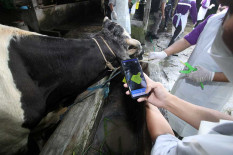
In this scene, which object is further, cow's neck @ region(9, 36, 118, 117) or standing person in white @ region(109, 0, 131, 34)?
standing person in white @ region(109, 0, 131, 34)

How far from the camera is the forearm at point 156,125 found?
820mm

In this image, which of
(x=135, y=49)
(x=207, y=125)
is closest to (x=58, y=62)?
(x=135, y=49)

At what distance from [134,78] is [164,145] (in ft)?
1.77

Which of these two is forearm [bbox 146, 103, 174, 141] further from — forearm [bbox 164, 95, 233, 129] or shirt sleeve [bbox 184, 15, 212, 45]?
shirt sleeve [bbox 184, 15, 212, 45]

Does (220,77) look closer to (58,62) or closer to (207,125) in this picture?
(207,125)

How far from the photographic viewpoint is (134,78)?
1071mm

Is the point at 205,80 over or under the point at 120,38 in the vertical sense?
under

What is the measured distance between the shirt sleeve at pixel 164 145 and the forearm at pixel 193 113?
7.7 inches

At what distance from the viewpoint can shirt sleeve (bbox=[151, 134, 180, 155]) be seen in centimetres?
64

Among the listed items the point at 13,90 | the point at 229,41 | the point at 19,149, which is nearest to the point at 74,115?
the point at 19,149

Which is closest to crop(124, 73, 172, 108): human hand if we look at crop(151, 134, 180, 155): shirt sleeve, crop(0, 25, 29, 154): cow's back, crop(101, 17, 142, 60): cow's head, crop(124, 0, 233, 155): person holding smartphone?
crop(124, 0, 233, 155): person holding smartphone

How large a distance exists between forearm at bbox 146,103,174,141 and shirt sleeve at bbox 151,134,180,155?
2.4 inches

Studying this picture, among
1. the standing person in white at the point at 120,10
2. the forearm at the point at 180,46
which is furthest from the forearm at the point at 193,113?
the standing person in white at the point at 120,10

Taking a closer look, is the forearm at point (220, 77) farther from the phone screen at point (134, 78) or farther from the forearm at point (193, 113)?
the phone screen at point (134, 78)
